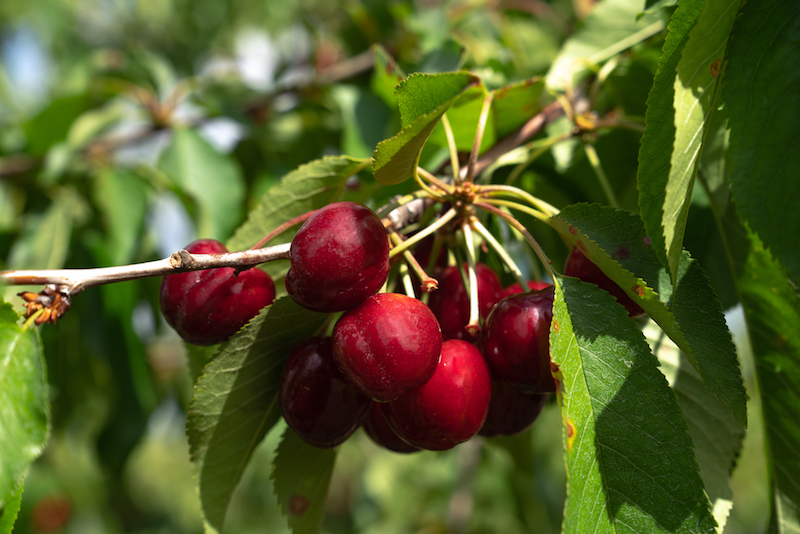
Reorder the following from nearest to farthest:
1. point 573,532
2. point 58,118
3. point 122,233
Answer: point 573,532, point 122,233, point 58,118

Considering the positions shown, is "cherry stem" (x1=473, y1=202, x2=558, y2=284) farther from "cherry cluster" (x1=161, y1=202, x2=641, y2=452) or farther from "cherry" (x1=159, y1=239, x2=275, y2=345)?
"cherry" (x1=159, y1=239, x2=275, y2=345)

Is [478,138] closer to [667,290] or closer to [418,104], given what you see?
[418,104]

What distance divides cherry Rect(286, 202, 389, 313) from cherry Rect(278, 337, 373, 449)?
104 millimetres

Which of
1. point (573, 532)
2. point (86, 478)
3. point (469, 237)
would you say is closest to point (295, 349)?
point (469, 237)

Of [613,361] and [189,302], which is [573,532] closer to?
[613,361]

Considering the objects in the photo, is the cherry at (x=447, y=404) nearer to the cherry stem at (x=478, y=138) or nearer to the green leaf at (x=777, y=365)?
the cherry stem at (x=478, y=138)

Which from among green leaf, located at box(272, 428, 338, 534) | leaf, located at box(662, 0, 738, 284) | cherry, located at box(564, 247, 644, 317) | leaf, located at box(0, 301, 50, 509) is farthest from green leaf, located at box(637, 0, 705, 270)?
leaf, located at box(0, 301, 50, 509)

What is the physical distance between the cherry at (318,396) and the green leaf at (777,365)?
865 mm

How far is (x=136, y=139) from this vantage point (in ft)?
7.77

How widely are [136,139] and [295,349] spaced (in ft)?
6.04

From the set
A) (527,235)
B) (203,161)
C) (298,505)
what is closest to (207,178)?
(203,161)

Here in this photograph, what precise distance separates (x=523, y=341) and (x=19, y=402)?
78cm

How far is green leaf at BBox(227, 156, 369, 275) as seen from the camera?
1104 millimetres

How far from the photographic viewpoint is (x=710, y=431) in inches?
43.1
